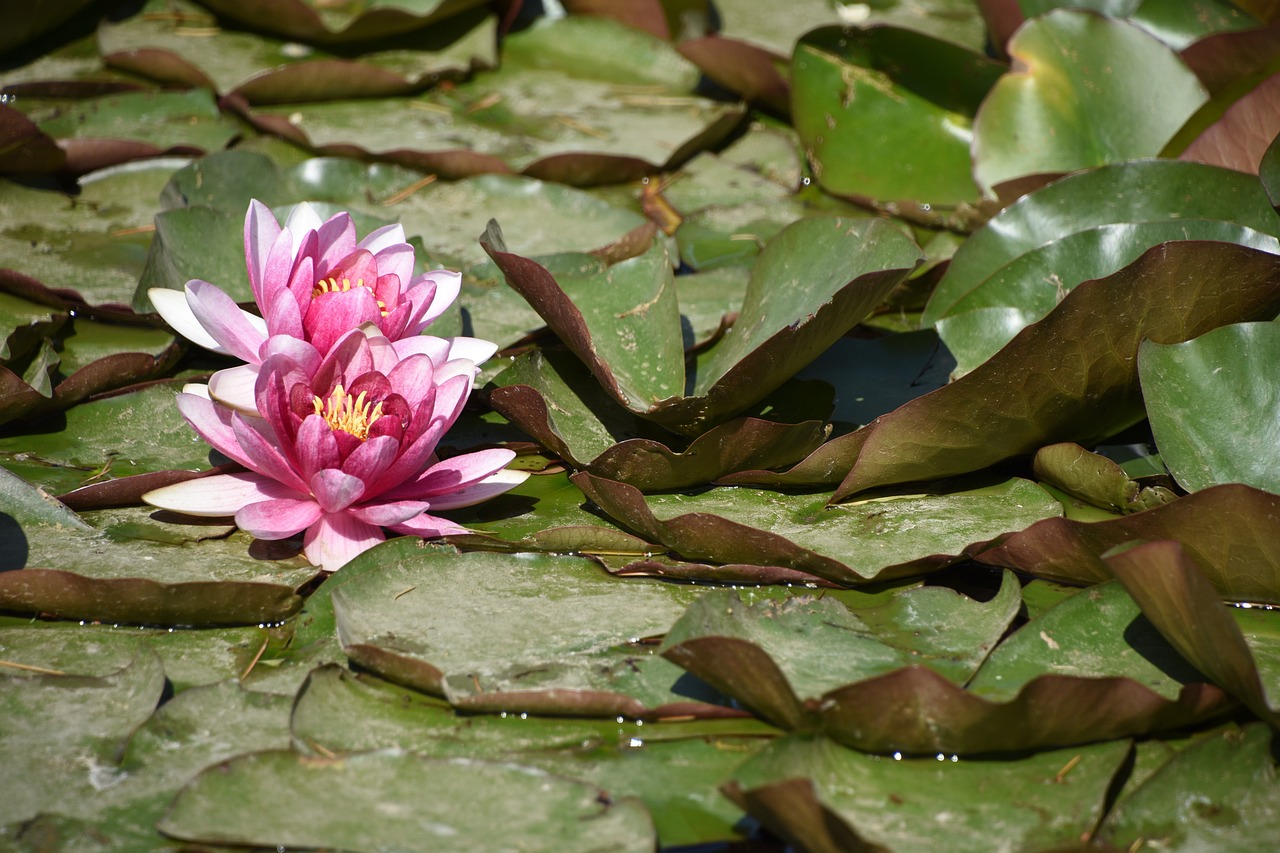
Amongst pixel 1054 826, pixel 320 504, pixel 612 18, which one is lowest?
pixel 1054 826

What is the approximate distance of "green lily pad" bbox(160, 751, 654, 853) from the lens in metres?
1.11

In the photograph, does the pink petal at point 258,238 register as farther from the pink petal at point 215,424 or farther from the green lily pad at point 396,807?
the green lily pad at point 396,807

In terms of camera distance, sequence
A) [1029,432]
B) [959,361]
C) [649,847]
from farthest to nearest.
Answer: [959,361] < [1029,432] < [649,847]

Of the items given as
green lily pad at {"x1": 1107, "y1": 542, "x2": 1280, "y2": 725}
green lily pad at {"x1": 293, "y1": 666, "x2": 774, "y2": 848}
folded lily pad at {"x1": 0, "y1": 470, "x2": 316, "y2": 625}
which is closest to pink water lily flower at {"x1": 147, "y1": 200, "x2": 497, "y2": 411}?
folded lily pad at {"x1": 0, "y1": 470, "x2": 316, "y2": 625}

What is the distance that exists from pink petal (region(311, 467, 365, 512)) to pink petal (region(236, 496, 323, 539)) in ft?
0.10

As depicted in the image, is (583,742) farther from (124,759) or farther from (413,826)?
(124,759)

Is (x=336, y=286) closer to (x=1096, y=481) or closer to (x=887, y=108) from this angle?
(x=1096, y=481)

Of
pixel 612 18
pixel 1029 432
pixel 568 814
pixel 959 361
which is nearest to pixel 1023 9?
pixel 612 18

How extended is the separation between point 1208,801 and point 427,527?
1.03 meters

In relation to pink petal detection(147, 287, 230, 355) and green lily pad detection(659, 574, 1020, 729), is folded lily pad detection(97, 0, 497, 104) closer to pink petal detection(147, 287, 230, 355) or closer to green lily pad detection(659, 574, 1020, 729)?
pink petal detection(147, 287, 230, 355)

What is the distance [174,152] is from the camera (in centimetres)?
247

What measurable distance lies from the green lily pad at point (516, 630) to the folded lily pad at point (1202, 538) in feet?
1.66

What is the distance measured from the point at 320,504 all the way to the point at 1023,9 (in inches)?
93.2

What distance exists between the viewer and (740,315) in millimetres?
1941
